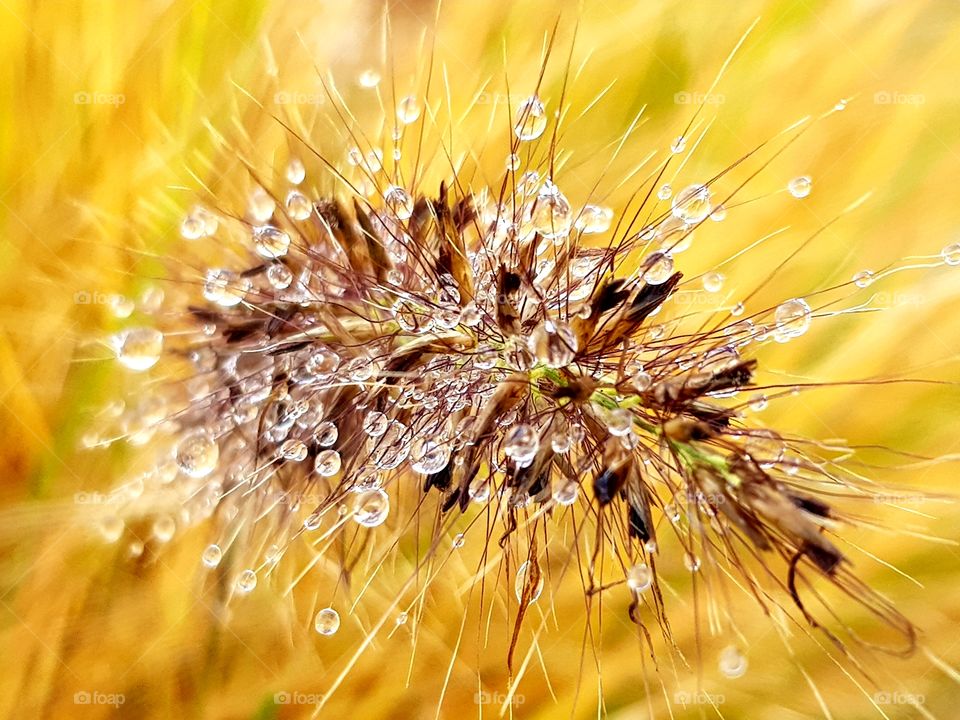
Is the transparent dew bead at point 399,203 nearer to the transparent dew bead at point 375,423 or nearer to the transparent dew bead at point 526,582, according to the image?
the transparent dew bead at point 375,423

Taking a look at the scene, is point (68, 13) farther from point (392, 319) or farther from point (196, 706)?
point (196, 706)

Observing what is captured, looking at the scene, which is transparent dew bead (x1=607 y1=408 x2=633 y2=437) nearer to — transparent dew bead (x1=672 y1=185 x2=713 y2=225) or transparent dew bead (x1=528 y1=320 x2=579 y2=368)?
transparent dew bead (x1=528 y1=320 x2=579 y2=368)

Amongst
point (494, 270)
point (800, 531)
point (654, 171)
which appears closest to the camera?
point (800, 531)

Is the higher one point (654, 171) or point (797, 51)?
point (797, 51)

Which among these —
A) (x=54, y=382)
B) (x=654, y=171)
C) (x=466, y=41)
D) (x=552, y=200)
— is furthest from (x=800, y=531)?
(x=54, y=382)

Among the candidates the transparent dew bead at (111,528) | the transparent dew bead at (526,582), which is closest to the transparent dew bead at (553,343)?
the transparent dew bead at (526,582)

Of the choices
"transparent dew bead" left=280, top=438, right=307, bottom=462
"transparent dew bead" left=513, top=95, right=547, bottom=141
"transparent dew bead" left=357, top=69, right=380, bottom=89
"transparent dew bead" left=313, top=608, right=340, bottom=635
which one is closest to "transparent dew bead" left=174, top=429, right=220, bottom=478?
"transparent dew bead" left=280, top=438, right=307, bottom=462
